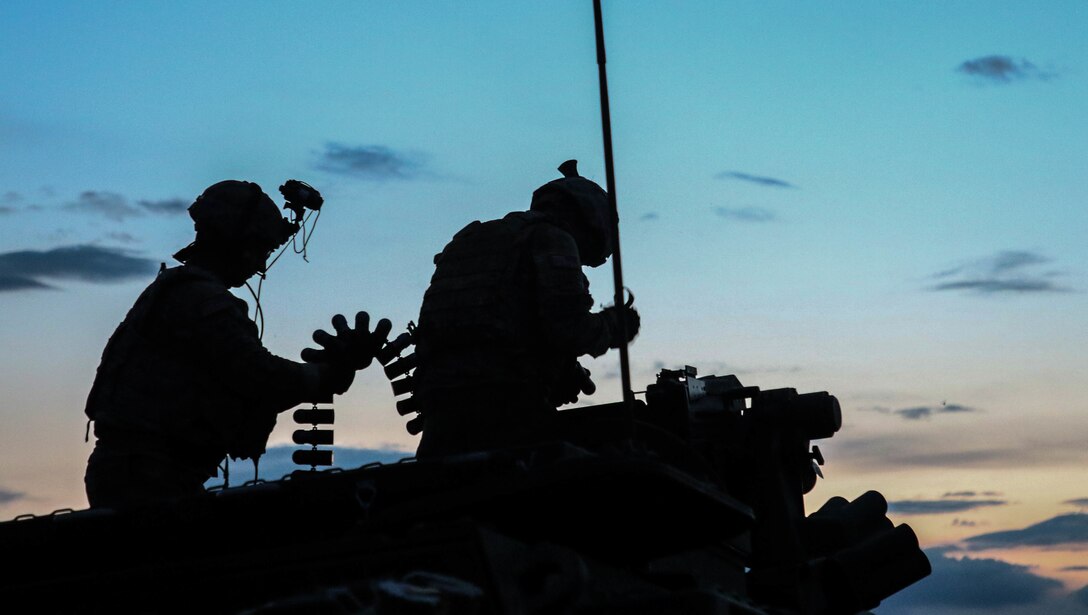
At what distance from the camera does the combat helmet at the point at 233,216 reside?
980 cm

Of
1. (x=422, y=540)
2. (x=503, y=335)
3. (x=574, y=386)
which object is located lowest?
(x=422, y=540)

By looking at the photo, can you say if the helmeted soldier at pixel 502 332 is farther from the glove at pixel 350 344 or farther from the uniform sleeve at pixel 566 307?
the glove at pixel 350 344

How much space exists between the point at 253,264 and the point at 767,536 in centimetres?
Answer: 444

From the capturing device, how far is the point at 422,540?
23.2ft

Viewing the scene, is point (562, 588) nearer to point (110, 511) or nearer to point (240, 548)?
point (240, 548)

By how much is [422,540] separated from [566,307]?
11.7 feet

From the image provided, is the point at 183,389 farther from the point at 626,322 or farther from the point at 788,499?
Answer: the point at 788,499

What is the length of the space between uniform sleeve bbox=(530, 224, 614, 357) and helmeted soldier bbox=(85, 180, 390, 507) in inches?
55.1

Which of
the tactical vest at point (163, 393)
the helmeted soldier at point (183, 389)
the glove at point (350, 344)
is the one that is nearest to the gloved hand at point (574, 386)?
the glove at point (350, 344)

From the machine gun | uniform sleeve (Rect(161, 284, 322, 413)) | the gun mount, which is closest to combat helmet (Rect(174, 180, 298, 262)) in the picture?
uniform sleeve (Rect(161, 284, 322, 413))

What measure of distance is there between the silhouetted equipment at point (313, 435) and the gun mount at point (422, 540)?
5.01ft

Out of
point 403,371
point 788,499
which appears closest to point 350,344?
point 403,371

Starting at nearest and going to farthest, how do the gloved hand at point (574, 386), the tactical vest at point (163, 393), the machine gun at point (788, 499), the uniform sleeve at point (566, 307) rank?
the tactical vest at point (163, 393) → the uniform sleeve at point (566, 307) → the gloved hand at point (574, 386) → the machine gun at point (788, 499)

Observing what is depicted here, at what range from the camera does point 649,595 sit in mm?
7215
